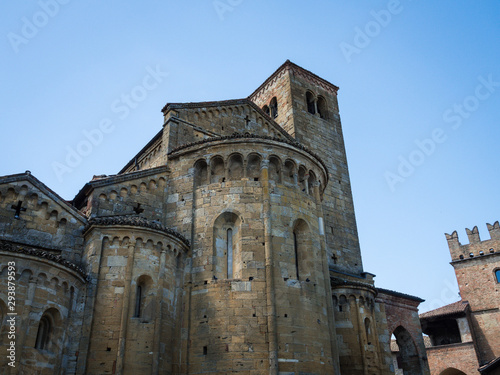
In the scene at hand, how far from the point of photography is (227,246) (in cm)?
1481

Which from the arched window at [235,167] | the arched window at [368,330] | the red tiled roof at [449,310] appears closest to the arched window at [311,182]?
the arched window at [235,167]

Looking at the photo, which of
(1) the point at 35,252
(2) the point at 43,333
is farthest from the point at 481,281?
(1) the point at 35,252

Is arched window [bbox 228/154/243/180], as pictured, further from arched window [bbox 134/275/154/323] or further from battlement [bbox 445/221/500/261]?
battlement [bbox 445/221/500/261]

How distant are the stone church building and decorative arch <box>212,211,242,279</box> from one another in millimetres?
38

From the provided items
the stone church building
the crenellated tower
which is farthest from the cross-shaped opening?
the crenellated tower

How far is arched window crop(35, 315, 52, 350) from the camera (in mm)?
11430

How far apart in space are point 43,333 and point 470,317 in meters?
33.4

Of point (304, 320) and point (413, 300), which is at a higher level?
point (413, 300)

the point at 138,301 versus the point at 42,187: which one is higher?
the point at 42,187

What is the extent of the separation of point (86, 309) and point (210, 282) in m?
3.57

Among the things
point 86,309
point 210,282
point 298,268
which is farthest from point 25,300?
point 298,268

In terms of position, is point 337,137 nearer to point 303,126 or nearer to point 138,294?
point 303,126

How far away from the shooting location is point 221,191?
15.4 metres

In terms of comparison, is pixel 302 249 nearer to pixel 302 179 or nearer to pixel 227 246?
pixel 227 246
